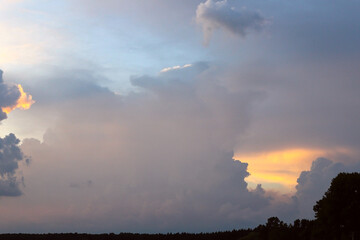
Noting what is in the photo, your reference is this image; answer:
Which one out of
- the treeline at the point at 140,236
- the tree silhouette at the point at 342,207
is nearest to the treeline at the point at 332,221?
the tree silhouette at the point at 342,207

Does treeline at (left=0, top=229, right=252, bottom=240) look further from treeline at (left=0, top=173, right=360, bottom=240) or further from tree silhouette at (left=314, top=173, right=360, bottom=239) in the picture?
tree silhouette at (left=314, top=173, right=360, bottom=239)

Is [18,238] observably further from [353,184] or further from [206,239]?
[353,184]

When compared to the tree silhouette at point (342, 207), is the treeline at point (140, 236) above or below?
below

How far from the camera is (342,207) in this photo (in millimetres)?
95688

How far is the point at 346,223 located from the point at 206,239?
70.6 meters

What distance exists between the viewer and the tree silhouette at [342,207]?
94188mm

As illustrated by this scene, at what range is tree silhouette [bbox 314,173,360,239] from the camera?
94.2 m

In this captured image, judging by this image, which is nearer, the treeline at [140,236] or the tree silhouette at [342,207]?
the tree silhouette at [342,207]

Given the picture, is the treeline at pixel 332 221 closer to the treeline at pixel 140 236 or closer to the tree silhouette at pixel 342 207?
the tree silhouette at pixel 342 207

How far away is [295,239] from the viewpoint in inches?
4205

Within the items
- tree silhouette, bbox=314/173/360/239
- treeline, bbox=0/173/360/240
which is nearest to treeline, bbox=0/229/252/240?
treeline, bbox=0/173/360/240

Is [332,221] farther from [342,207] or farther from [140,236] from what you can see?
[140,236]

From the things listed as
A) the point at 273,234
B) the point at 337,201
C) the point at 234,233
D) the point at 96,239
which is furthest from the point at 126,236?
the point at 337,201

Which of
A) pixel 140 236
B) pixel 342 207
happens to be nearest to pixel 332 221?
pixel 342 207
